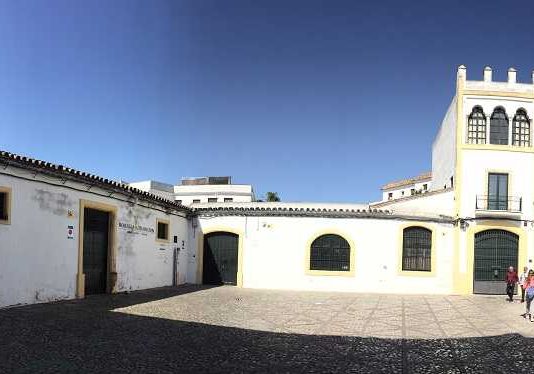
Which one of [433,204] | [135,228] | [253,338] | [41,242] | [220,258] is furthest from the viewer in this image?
[220,258]

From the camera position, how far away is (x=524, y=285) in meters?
16.8

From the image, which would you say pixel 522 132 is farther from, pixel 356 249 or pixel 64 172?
pixel 64 172

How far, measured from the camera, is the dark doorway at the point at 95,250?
1426cm

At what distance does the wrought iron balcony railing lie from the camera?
68.6 ft

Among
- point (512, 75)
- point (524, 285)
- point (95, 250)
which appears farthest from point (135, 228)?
point (512, 75)

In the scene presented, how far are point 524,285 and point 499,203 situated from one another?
17.0 ft

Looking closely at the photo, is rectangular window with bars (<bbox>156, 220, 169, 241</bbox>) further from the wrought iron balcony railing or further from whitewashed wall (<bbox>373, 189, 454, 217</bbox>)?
the wrought iron balcony railing

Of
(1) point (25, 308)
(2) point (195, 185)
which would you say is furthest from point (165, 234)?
(2) point (195, 185)

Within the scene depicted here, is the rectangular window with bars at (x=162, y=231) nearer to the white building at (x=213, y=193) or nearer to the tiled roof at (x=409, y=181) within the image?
the white building at (x=213, y=193)

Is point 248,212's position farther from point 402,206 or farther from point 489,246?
point 489,246

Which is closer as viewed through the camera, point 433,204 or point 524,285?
point 524,285

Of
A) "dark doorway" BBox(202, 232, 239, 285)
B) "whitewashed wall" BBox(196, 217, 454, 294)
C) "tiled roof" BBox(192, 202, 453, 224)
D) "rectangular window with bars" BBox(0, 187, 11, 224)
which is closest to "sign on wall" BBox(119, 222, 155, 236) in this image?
"dark doorway" BBox(202, 232, 239, 285)

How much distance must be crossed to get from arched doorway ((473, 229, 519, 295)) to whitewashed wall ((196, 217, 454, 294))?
1350 mm

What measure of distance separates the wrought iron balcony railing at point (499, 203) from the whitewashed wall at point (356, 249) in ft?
5.86
